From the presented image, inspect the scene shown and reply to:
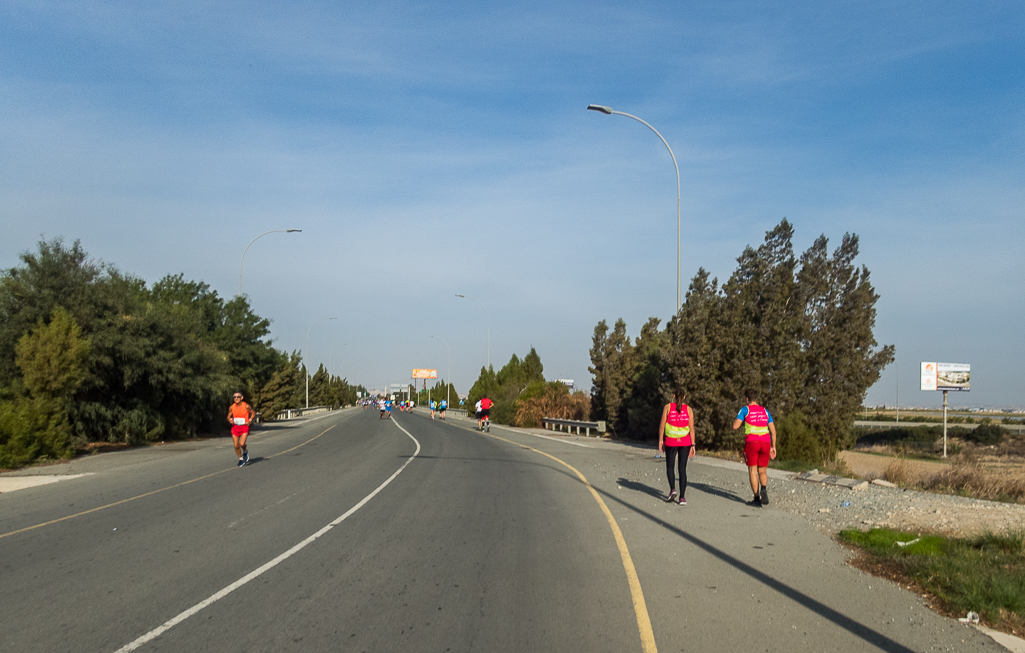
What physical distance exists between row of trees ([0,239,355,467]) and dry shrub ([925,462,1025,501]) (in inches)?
843

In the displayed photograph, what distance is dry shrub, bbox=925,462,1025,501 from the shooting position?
45.2 feet

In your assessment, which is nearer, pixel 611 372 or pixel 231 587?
pixel 231 587

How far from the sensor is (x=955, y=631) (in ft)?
18.9

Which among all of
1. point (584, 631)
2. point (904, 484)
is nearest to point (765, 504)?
point (904, 484)

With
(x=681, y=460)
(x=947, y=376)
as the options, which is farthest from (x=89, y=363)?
(x=947, y=376)

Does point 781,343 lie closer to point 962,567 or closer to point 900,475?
point 900,475

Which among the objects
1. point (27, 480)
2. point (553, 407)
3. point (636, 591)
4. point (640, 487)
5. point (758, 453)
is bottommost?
Result: point (27, 480)

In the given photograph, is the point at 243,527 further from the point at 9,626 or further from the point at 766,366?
the point at 766,366

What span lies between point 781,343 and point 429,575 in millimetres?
18695

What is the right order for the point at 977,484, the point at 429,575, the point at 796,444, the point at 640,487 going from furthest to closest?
1. the point at 796,444
2. the point at 640,487
3. the point at 977,484
4. the point at 429,575

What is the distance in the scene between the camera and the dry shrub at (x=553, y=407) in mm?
46781

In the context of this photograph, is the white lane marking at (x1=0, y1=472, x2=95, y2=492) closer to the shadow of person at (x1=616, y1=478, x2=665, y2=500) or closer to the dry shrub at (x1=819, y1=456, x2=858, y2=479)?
the shadow of person at (x1=616, y1=478, x2=665, y2=500)

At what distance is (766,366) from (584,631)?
1930 cm

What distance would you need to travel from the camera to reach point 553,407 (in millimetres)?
48875
